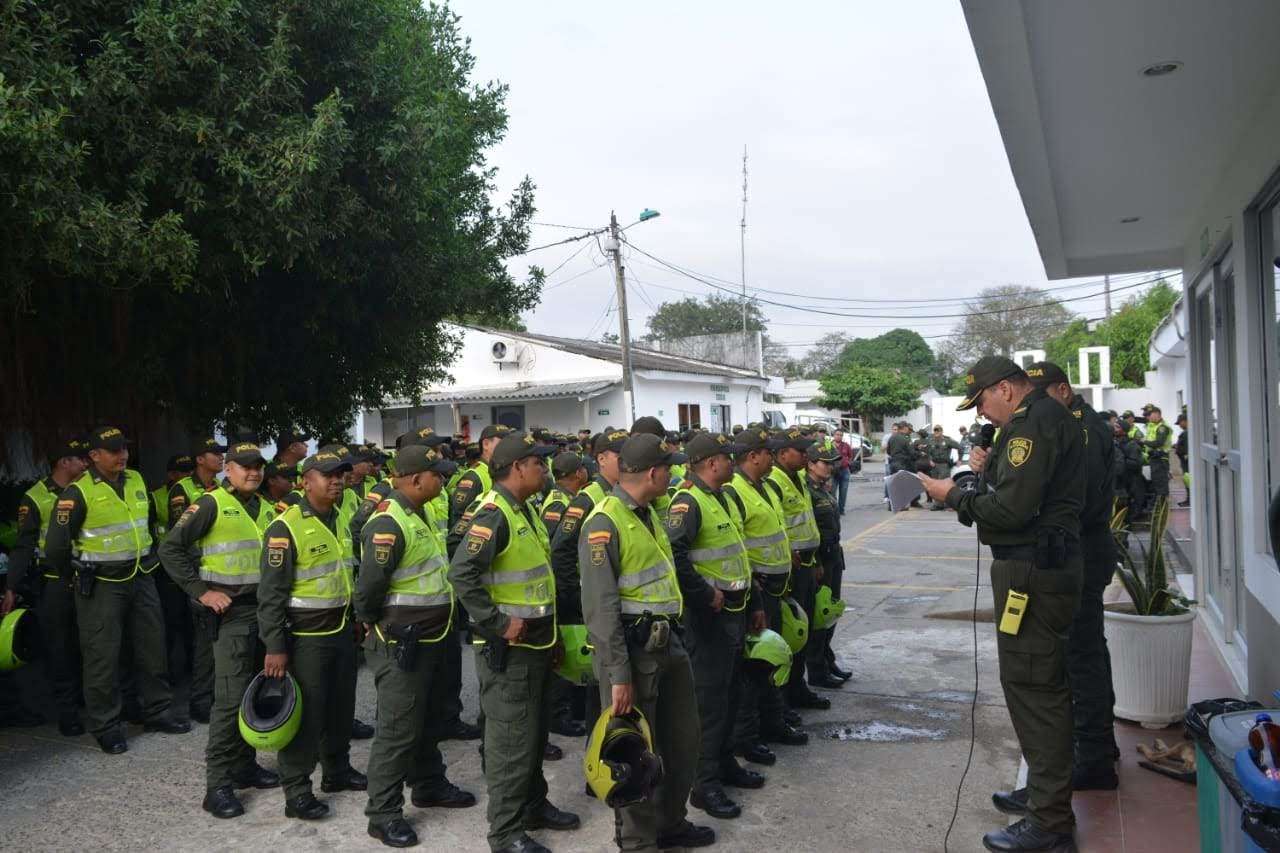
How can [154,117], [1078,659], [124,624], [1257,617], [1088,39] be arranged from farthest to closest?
[124,624], [154,117], [1257,617], [1078,659], [1088,39]

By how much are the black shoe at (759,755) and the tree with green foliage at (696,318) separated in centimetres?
6553

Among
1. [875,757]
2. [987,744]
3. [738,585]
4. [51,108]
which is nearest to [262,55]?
[51,108]

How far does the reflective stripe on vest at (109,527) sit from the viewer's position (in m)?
6.39

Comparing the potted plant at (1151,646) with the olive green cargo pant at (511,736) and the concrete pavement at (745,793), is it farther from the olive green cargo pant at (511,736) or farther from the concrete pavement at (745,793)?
the olive green cargo pant at (511,736)

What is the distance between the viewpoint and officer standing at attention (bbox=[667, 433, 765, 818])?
5.01 m

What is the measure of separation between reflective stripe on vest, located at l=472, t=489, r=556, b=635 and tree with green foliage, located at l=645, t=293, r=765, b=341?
218 ft

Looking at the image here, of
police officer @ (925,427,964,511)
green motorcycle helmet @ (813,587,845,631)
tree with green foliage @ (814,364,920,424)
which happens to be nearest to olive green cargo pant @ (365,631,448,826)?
green motorcycle helmet @ (813,587,845,631)

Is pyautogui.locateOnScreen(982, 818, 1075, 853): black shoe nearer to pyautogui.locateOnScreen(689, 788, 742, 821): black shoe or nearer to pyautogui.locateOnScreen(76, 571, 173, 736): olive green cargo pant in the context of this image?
pyautogui.locateOnScreen(689, 788, 742, 821): black shoe

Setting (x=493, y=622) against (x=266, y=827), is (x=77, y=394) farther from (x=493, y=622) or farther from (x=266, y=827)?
(x=493, y=622)

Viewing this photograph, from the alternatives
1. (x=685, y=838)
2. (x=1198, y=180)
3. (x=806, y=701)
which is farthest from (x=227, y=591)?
(x=1198, y=180)

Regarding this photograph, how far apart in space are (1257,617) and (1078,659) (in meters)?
1.31

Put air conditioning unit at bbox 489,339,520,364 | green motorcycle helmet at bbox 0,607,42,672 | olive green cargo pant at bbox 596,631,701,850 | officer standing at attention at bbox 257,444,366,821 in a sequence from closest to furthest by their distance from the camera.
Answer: olive green cargo pant at bbox 596,631,701,850, officer standing at attention at bbox 257,444,366,821, green motorcycle helmet at bbox 0,607,42,672, air conditioning unit at bbox 489,339,520,364

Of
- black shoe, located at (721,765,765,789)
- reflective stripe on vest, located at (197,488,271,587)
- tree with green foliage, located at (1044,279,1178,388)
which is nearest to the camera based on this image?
black shoe, located at (721,765,765,789)

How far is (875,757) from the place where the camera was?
572cm
